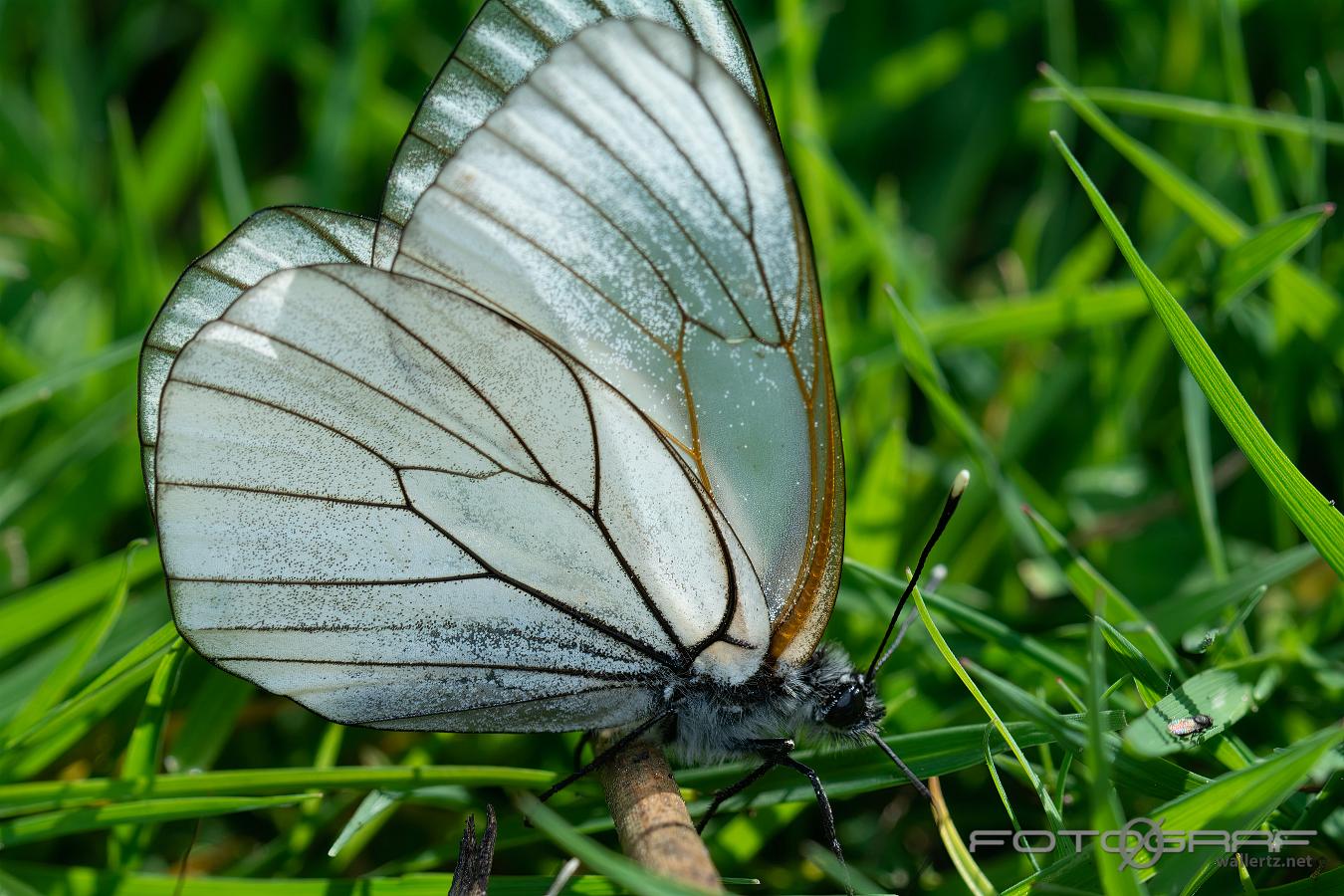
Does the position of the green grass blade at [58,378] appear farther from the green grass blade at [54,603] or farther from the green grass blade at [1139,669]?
the green grass blade at [1139,669]

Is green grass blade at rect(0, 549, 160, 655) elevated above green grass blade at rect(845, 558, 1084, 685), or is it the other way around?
green grass blade at rect(0, 549, 160, 655)

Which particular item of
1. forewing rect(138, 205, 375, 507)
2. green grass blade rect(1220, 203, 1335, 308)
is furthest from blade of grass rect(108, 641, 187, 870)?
green grass blade rect(1220, 203, 1335, 308)

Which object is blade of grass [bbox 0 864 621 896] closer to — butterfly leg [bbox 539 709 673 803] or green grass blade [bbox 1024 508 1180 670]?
butterfly leg [bbox 539 709 673 803]

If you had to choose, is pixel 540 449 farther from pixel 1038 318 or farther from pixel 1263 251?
pixel 1263 251

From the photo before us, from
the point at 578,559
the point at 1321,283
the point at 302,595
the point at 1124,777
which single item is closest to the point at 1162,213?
the point at 1321,283

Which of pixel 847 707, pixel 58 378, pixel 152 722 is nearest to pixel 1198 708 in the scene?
pixel 847 707

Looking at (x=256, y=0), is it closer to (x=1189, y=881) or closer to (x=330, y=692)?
(x=330, y=692)
